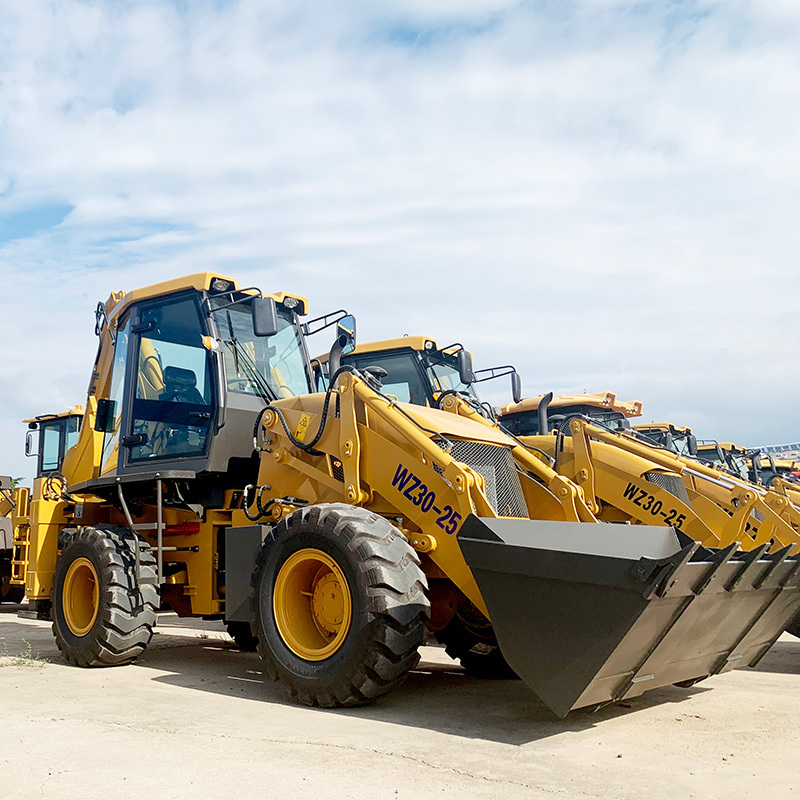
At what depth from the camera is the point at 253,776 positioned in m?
4.14

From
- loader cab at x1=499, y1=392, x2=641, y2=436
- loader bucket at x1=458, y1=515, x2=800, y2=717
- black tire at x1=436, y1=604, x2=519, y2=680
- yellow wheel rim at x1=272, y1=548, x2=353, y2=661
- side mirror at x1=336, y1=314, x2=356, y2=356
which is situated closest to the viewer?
loader bucket at x1=458, y1=515, x2=800, y2=717

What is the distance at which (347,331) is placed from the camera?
8.41 meters

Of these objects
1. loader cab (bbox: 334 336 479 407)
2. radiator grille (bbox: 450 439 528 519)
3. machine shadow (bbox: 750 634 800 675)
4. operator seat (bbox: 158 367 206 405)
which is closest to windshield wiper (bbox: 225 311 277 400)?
operator seat (bbox: 158 367 206 405)

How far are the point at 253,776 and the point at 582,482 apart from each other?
6323 mm

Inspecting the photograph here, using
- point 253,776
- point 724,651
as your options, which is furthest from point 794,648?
point 253,776

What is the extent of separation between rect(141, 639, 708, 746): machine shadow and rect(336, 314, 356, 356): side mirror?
2970 mm

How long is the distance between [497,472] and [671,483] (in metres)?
3.53

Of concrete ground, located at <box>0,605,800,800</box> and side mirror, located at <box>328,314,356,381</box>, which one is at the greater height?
side mirror, located at <box>328,314,356,381</box>

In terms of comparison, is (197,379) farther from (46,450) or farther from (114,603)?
(46,450)

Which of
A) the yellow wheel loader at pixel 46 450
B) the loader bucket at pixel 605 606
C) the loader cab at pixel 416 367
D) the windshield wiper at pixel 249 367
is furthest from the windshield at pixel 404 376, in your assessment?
the yellow wheel loader at pixel 46 450

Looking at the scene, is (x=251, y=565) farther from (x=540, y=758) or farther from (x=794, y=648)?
(x=794, y=648)

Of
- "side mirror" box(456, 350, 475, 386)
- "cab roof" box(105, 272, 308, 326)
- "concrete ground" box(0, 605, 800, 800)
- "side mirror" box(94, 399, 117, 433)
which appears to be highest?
"cab roof" box(105, 272, 308, 326)

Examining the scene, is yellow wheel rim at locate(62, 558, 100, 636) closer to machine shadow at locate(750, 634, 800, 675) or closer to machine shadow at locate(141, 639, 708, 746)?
machine shadow at locate(141, 639, 708, 746)

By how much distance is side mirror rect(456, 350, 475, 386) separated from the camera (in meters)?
10.1
